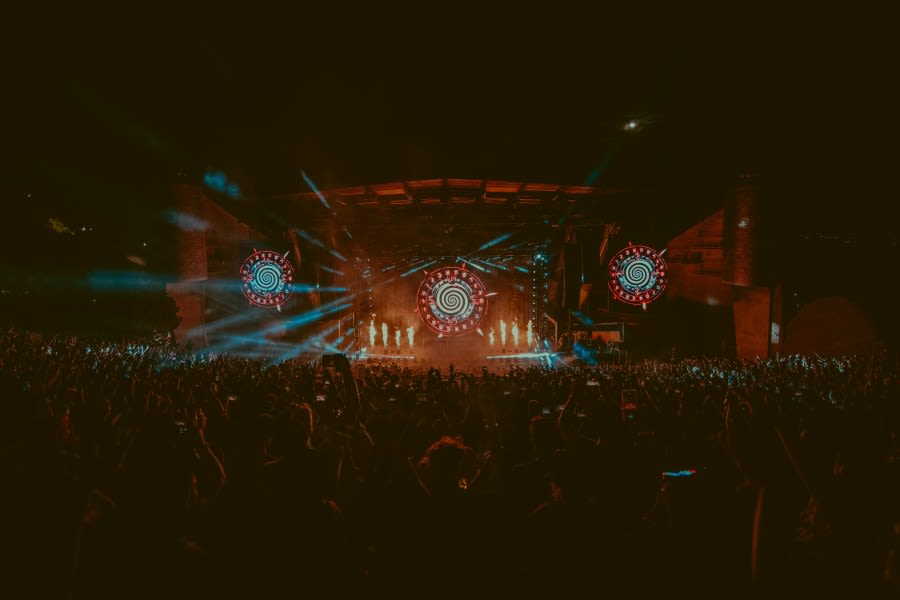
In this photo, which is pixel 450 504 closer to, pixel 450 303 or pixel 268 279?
pixel 450 303

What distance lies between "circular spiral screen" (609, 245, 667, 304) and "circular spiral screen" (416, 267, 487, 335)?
15.5 ft

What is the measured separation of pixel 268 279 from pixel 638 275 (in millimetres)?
12828

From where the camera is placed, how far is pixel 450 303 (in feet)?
52.0

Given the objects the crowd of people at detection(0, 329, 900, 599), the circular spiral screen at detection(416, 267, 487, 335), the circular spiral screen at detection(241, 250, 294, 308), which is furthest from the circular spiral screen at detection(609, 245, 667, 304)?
the circular spiral screen at detection(241, 250, 294, 308)

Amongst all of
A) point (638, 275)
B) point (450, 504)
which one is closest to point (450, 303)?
point (638, 275)

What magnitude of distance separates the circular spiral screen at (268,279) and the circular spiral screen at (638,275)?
11380 mm

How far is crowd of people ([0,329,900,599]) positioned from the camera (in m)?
2.86

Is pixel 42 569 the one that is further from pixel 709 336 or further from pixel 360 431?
pixel 709 336

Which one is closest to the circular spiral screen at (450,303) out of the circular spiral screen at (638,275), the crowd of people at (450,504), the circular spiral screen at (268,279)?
the circular spiral screen at (638,275)

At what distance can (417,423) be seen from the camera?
16.7 ft

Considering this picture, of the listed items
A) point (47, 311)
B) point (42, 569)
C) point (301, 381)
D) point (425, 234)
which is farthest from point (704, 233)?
point (47, 311)

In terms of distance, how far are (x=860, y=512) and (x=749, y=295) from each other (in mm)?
14803

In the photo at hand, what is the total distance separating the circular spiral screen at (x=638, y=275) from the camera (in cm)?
1351

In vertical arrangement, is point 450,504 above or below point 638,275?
below
